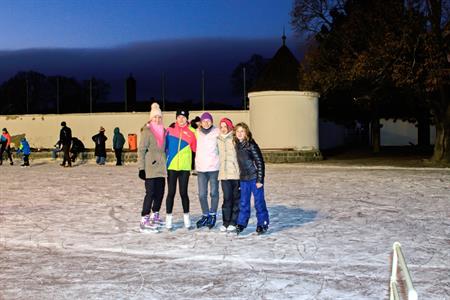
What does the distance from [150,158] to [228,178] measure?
1263 mm

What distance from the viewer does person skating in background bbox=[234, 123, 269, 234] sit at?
8641 mm

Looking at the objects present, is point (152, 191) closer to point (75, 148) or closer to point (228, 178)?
point (228, 178)

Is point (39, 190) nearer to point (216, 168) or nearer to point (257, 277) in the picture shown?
point (216, 168)

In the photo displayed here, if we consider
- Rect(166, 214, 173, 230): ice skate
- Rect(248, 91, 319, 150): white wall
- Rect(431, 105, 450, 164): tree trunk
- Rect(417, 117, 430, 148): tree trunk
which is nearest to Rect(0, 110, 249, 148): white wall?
Rect(248, 91, 319, 150): white wall

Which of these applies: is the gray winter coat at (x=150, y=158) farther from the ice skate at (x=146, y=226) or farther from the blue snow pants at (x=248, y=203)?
the blue snow pants at (x=248, y=203)

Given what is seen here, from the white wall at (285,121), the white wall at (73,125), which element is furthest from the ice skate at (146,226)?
the white wall at (73,125)

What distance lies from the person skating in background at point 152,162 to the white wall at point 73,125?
21346mm

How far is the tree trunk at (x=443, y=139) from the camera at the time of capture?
965 inches

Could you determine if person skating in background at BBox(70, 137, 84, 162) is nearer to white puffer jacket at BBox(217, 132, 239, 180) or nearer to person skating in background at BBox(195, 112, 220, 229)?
person skating in background at BBox(195, 112, 220, 229)

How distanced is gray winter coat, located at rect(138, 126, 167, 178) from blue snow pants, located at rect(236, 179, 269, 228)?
1.31 meters

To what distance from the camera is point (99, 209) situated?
11.4 metres

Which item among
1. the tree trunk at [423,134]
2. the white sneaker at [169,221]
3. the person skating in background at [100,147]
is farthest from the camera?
the tree trunk at [423,134]

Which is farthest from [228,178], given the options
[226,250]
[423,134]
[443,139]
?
[423,134]

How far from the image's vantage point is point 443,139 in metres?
24.7
